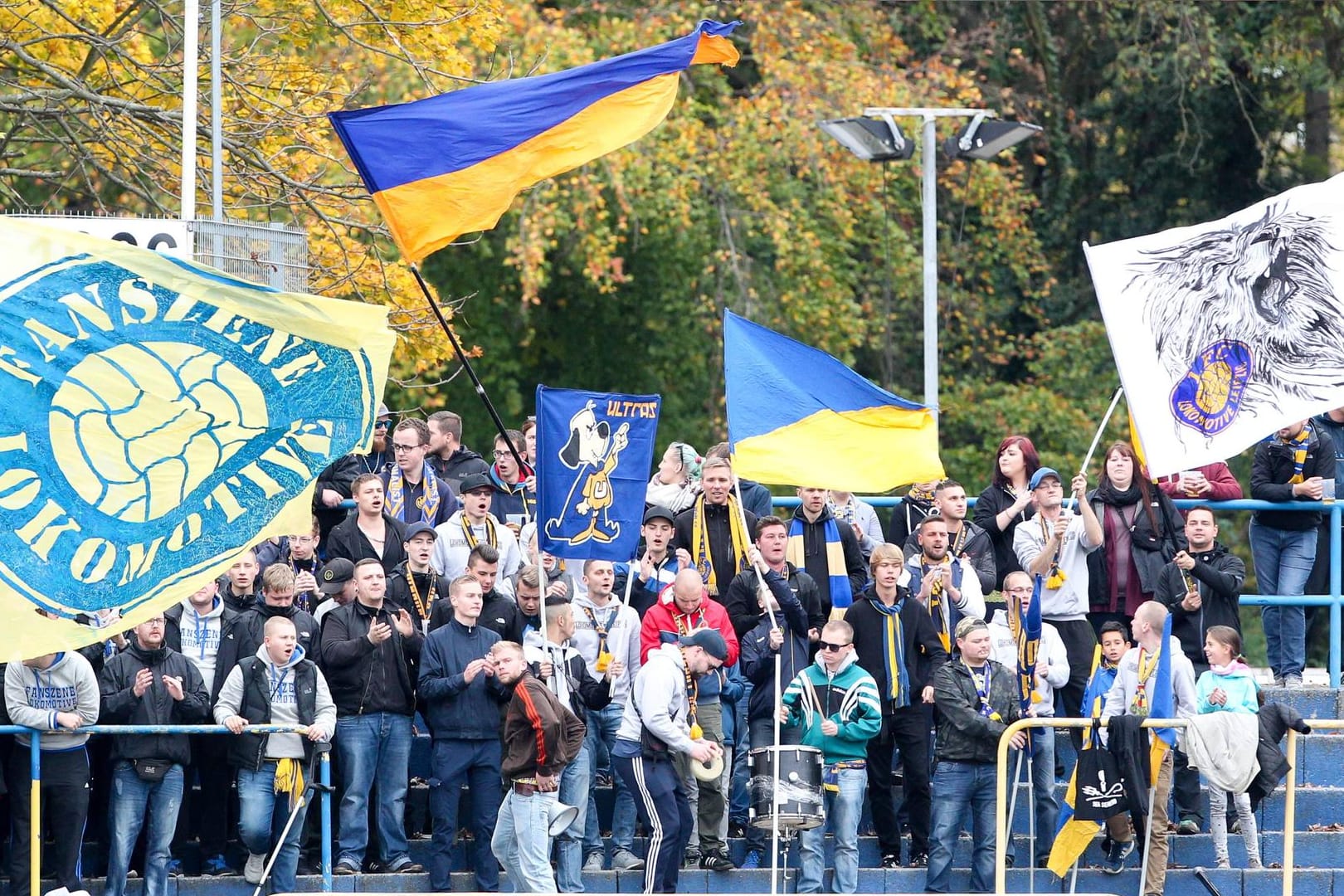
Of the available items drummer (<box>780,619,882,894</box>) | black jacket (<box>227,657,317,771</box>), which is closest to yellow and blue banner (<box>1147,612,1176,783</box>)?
drummer (<box>780,619,882,894</box>)

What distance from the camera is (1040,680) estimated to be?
1482 cm

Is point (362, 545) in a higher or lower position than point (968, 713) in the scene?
higher

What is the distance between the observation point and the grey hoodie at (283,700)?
13.7 meters

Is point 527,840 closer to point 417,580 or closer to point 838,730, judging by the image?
point 417,580

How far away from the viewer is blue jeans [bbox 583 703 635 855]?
1438cm

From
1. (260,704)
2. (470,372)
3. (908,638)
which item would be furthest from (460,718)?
(470,372)

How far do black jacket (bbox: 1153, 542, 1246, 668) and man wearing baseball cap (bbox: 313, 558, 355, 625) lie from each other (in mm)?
5324

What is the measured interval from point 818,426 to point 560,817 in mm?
2834

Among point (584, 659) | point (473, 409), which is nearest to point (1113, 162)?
point (473, 409)

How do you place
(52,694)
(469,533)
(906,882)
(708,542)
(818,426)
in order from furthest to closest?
(708,542) → (469,533) → (906,882) → (818,426) → (52,694)

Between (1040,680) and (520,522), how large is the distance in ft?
12.2

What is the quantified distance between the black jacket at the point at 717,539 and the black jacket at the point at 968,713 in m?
A: 1.58

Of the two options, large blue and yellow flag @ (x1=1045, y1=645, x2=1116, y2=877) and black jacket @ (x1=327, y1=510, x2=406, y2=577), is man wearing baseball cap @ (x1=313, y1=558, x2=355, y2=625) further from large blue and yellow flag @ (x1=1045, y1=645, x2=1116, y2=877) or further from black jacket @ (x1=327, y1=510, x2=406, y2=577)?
large blue and yellow flag @ (x1=1045, y1=645, x2=1116, y2=877)

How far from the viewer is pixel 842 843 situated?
46.4 ft
